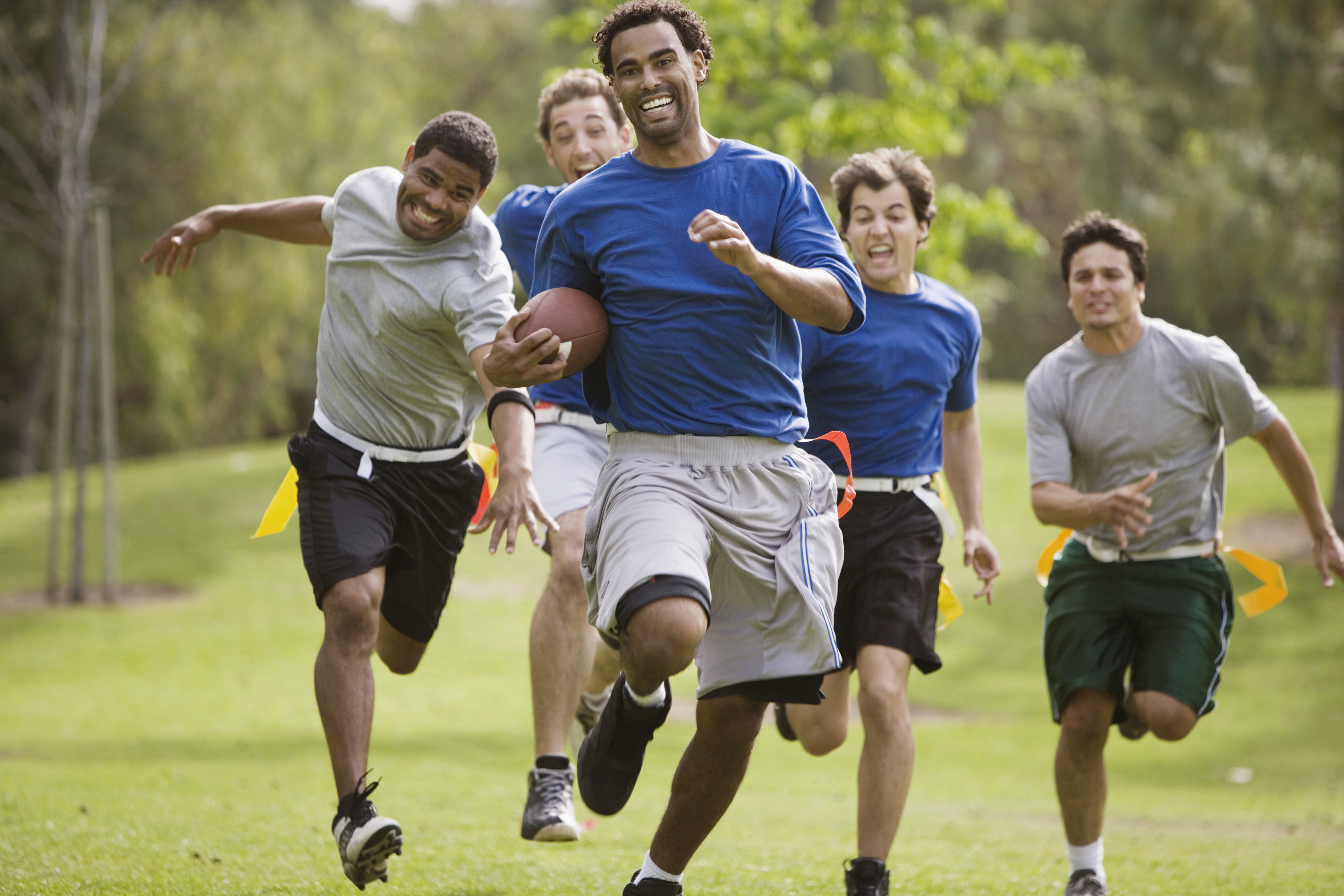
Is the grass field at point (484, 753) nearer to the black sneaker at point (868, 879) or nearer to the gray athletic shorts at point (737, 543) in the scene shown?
the black sneaker at point (868, 879)

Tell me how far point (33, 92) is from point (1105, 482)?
1337 cm

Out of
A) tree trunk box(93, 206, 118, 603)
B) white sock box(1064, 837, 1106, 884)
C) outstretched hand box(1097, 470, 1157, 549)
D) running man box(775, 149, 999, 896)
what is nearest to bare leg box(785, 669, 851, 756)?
running man box(775, 149, 999, 896)

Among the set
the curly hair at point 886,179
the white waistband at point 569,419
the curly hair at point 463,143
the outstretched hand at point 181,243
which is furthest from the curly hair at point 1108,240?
the outstretched hand at point 181,243

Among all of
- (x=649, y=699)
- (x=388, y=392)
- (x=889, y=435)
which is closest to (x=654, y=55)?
(x=388, y=392)

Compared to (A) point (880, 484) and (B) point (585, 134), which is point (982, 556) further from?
(B) point (585, 134)

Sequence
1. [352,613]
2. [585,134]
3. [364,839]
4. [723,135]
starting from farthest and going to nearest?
[723,135]
[585,134]
[352,613]
[364,839]

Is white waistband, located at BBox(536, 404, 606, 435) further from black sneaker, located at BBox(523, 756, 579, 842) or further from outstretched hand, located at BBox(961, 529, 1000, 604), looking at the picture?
outstretched hand, located at BBox(961, 529, 1000, 604)

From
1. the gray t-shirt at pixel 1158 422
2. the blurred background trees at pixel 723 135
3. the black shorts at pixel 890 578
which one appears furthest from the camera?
the blurred background trees at pixel 723 135

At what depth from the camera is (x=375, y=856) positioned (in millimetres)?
4531

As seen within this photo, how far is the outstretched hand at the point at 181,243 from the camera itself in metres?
5.55

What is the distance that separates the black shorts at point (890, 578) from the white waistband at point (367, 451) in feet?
5.65

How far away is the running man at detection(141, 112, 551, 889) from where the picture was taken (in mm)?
4871

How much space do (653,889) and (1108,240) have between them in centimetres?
337

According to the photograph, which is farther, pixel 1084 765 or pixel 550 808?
A: pixel 1084 765
